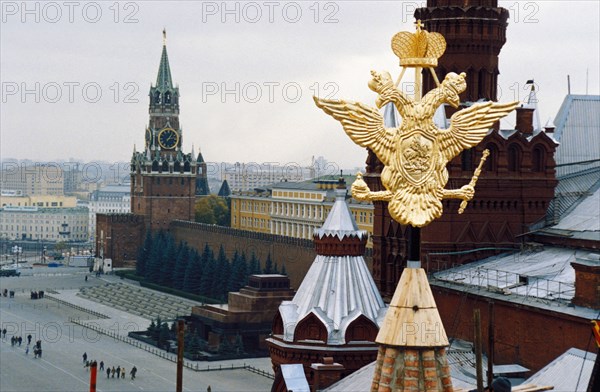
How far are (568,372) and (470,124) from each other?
11727 mm

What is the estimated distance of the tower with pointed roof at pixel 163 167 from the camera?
120188 millimetres

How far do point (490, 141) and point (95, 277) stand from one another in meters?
80.3

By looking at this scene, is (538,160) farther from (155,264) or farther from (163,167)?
(163,167)

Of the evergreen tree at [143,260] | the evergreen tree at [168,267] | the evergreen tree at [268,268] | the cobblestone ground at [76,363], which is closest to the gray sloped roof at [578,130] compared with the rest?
the cobblestone ground at [76,363]

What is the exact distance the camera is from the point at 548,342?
2662cm

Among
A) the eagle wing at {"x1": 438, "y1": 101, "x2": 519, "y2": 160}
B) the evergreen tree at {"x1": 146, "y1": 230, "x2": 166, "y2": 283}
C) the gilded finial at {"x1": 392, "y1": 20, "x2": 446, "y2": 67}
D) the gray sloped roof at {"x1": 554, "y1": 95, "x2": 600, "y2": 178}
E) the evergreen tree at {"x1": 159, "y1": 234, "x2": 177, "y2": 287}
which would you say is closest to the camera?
the eagle wing at {"x1": 438, "y1": 101, "x2": 519, "y2": 160}

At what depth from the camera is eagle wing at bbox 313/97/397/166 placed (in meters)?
11.9

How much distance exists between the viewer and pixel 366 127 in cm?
1198

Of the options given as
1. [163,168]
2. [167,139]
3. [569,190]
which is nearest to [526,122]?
[569,190]

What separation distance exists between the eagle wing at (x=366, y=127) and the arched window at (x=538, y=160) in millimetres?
22347

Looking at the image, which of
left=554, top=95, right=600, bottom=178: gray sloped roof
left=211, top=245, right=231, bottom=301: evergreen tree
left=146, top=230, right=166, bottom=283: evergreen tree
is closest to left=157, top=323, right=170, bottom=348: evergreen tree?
left=211, top=245, right=231, bottom=301: evergreen tree

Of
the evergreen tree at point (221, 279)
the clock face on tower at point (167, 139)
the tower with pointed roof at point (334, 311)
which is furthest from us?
the clock face on tower at point (167, 139)

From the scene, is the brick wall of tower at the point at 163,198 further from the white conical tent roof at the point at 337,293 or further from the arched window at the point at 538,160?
the white conical tent roof at the point at 337,293

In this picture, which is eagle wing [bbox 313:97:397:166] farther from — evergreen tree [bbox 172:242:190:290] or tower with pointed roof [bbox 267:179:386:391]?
evergreen tree [bbox 172:242:190:290]
